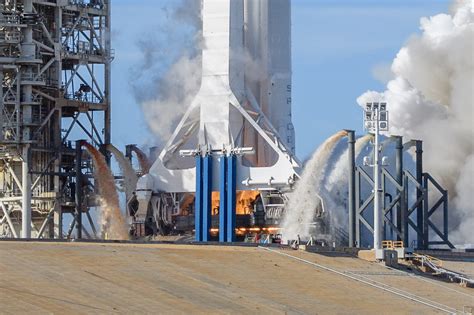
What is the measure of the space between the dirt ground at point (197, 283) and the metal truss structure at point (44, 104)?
86.1 feet

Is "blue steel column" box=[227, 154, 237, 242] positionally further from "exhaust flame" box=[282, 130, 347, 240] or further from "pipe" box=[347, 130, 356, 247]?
"pipe" box=[347, 130, 356, 247]

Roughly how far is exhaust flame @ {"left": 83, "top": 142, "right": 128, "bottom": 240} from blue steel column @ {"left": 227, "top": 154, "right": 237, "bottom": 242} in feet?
22.7

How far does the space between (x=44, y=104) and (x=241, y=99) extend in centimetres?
1172

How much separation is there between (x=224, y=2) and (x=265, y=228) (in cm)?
1335

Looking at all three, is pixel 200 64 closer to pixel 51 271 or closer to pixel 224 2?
pixel 224 2

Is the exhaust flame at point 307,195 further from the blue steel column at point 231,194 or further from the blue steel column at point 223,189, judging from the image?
the blue steel column at point 223,189

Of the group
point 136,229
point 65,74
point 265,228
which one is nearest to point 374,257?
point 265,228

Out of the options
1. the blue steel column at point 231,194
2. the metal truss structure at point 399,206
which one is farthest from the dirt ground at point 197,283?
the blue steel column at point 231,194

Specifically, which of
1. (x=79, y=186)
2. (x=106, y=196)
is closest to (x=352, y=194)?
(x=79, y=186)

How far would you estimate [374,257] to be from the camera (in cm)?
6731

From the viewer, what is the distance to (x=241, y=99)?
8794 cm

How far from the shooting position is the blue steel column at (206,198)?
277ft

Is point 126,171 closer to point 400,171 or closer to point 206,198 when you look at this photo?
point 206,198

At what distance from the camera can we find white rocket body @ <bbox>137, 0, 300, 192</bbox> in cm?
8731
